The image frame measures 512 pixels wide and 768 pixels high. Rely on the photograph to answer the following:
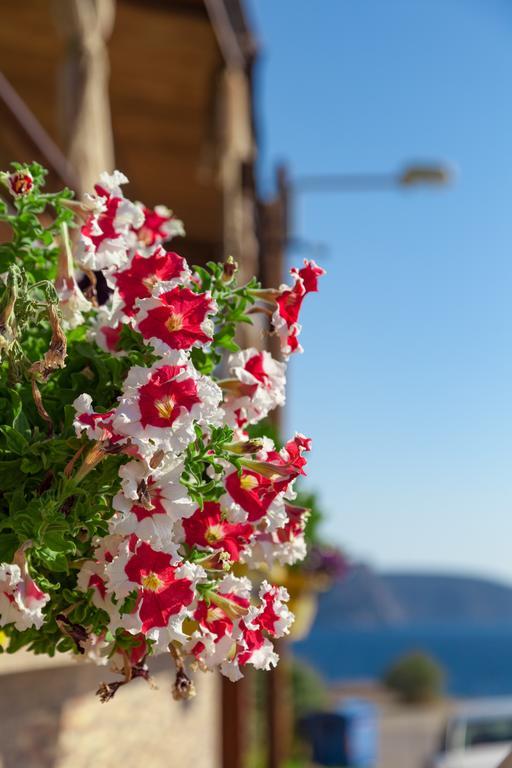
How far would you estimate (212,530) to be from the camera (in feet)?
6.73

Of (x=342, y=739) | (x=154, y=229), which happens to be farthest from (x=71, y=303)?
(x=342, y=739)

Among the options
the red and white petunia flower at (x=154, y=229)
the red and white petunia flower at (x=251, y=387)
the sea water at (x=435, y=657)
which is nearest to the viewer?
the red and white petunia flower at (x=251, y=387)

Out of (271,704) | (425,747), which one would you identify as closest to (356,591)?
(425,747)

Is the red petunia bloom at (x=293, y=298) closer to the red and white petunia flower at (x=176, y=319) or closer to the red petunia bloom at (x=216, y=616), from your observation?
the red and white petunia flower at (x=176, y=319)

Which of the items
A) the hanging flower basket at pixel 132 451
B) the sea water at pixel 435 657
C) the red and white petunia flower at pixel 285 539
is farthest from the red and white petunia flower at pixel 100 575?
the sea water at pixel 435 657

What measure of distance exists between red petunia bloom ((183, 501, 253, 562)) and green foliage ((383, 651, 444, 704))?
40791 mm

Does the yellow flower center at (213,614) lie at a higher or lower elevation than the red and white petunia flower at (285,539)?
lower

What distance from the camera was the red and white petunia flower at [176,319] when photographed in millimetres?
1869

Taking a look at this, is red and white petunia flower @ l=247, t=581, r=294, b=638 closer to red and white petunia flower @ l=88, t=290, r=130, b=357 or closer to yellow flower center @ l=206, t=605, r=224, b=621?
yellow flower center @ l=206, t=605, r=224, b=621

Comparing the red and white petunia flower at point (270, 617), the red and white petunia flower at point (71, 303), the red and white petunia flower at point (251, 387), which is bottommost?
the red and white petunia flower at point (270, 617)

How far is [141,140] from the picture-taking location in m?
10.1

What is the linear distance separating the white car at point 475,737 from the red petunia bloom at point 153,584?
1033 cm

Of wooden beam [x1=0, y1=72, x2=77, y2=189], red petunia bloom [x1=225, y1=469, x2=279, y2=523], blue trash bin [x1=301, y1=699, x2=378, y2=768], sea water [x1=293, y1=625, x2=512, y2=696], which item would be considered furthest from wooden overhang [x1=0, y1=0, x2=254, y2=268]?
sea water [x1=293, y1=625, x2=512, y2=696]

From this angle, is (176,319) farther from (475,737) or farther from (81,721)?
(475,737)
